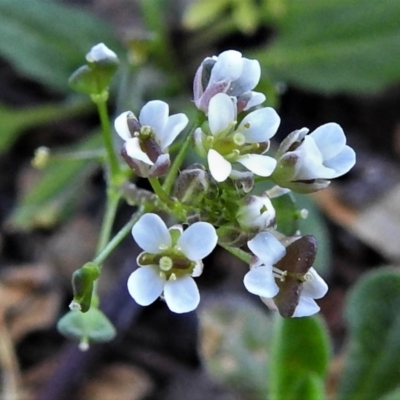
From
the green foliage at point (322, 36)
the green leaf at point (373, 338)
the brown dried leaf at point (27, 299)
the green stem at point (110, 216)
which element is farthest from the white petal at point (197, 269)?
the green foliage at point (322, 36)

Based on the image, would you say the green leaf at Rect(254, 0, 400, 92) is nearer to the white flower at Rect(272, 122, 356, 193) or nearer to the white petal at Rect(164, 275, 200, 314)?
the white flower at Rect(272, 122, 356, 193)

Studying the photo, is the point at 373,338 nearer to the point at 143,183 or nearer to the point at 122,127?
the point at 143,183

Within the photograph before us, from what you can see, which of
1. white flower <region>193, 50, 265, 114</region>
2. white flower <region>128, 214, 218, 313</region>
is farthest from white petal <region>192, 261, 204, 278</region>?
white flower <region>193, 50, 265, 114</region>

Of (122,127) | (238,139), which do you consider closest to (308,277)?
(238,139)

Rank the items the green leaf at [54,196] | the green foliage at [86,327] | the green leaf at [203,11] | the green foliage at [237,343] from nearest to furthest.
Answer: the green foliage at [86,327]
the green foliage at [237,343]
the green leaf at [54,196]
the green leaf at [203,11]

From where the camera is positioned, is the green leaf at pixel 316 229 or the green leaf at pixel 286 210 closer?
the green leaf at pixel 286 210

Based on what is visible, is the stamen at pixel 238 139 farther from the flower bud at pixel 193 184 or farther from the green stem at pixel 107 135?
the green stem at pixel 107 135
